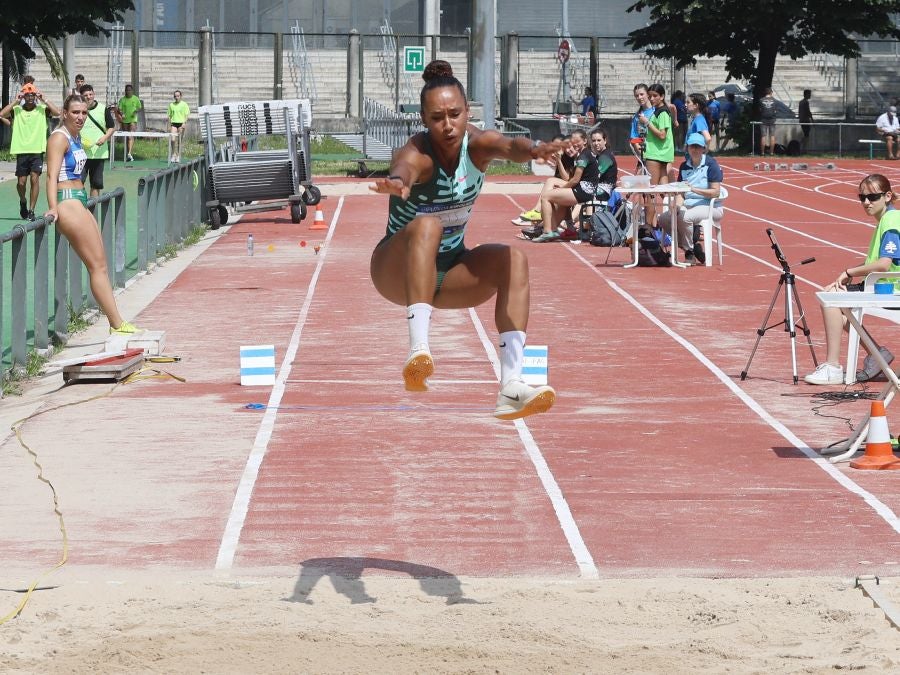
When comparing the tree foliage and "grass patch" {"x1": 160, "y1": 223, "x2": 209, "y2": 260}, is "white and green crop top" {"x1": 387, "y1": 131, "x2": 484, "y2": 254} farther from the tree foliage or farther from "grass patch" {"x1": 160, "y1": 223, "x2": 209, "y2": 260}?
the tree foliage

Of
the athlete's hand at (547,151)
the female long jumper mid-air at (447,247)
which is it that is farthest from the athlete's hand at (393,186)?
the athlete's hand at (547,151)

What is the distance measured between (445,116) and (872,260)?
5.73m

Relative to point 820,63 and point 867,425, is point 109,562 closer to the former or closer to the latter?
point 867,425

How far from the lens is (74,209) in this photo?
1276cm

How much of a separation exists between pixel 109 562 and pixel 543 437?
3636 mm

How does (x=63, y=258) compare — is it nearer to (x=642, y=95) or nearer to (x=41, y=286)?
(x=41, y=286)

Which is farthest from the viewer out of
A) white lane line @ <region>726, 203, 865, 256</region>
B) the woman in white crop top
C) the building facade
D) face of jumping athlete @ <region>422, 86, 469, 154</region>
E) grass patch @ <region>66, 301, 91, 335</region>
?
the building facade

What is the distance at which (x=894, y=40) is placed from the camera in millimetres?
49125

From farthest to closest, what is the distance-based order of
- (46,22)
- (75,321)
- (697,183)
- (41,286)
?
(46,22), (697,183), (75,321), (41,286)

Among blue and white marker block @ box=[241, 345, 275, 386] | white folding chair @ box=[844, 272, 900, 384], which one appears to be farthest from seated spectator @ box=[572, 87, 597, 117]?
white folding chair @ box=[844, 272, 900, 384]

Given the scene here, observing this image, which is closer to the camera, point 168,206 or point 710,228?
point 710,228

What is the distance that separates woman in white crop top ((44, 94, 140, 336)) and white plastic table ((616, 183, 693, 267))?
7.69 meters

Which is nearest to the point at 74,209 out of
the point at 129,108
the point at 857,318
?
the point at 857,318

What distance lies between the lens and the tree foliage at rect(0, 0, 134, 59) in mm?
37219
